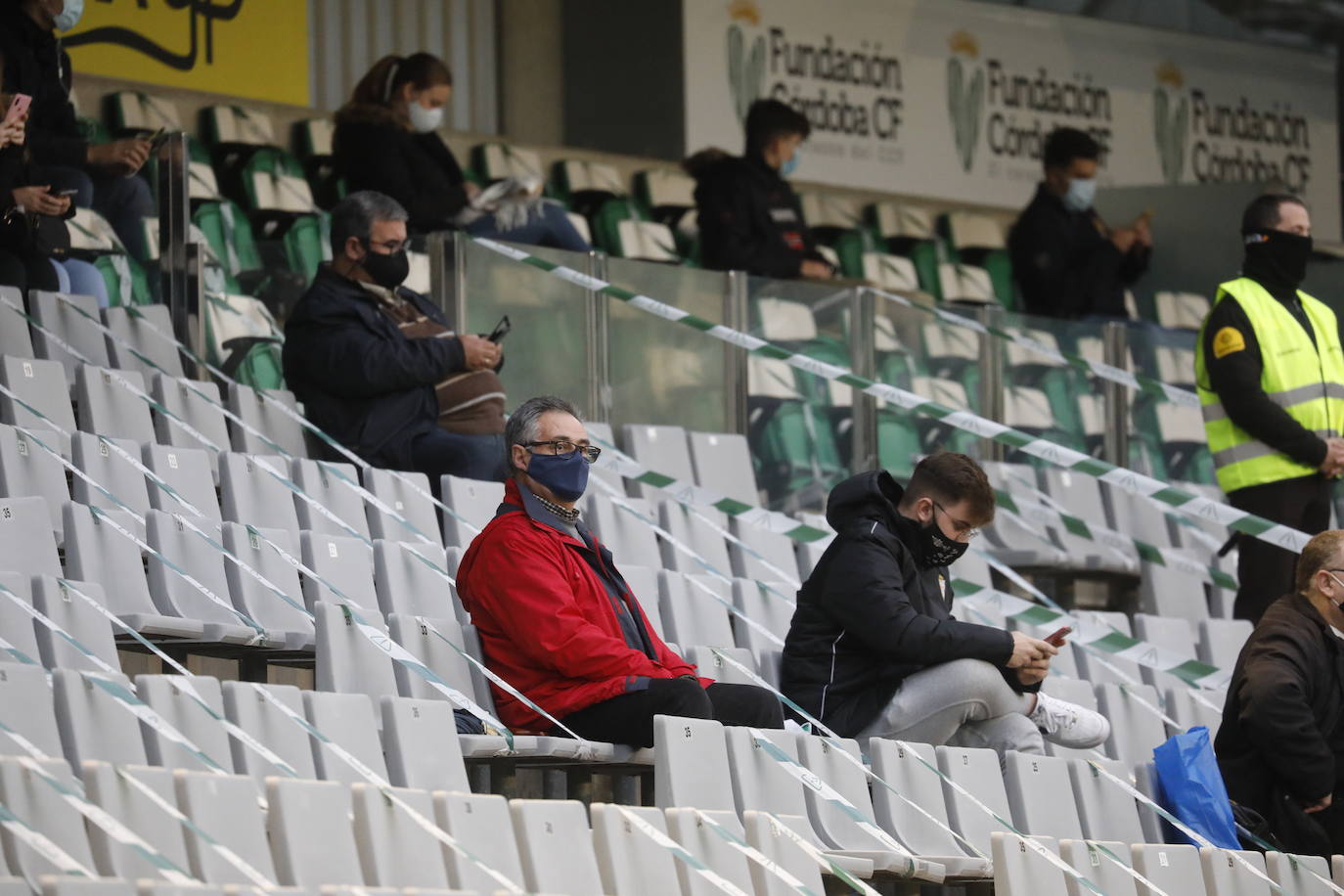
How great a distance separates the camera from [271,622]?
17.6 ft

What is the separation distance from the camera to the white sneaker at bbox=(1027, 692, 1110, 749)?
18.0 feet

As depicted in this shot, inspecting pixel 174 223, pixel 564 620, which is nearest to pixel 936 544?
pixel 564 620

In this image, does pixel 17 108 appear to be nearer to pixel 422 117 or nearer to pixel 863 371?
pixel 422 117

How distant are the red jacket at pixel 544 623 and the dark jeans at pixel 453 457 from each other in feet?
5.22

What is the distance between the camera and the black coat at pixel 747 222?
8883 mm

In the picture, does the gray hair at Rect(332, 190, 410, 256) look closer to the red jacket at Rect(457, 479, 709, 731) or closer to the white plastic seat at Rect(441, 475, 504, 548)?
the white plastic seat at Rect(441, 475, 504, 548)

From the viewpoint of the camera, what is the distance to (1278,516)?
702cm

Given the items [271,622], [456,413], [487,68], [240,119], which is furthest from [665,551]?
[487,68]

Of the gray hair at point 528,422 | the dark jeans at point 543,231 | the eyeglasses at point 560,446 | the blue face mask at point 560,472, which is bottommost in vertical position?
the blue face mask at point 560,472

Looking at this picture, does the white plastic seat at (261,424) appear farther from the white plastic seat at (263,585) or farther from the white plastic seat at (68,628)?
the white plastic seat at (68,628)

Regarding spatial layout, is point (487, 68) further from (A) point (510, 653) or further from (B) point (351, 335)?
(A) point (510, 653)

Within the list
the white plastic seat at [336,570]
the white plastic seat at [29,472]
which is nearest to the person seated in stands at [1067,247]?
the white plastic seat at [336,570]

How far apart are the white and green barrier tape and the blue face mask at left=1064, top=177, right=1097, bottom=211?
1.93 m

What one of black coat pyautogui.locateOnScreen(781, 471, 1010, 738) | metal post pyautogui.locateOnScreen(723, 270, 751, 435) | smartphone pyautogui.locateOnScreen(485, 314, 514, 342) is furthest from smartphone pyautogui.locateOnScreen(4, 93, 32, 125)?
metal post pyautogui.locateOnScreen(723, 270, 751, 435)
